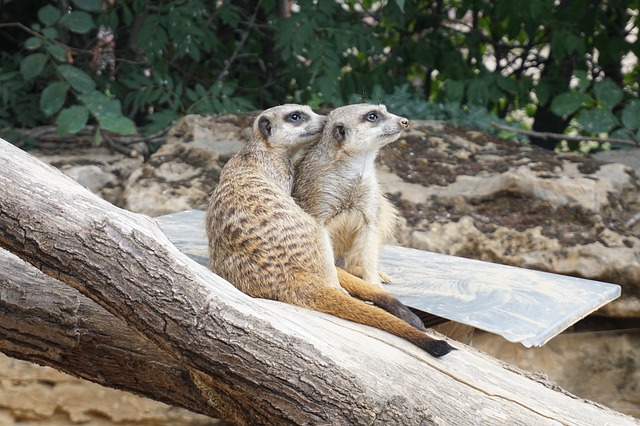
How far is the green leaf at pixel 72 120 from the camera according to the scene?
347 centimetres

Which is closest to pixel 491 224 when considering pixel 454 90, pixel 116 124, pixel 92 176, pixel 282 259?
pixel 454 90

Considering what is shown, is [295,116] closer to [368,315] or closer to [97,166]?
[368,315]

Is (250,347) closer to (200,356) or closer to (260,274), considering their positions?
(200,356)

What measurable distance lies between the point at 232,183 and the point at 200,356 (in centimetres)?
66

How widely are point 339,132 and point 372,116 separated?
0.35 ft

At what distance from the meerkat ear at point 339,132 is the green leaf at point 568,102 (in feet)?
6.08

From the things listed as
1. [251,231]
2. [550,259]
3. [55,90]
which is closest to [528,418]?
[251,231]

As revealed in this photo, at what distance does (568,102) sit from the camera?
3.93m

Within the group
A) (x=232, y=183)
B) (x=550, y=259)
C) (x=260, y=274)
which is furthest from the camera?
(x=550, y=259)

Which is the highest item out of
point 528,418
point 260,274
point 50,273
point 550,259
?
point 50,273

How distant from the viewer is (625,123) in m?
3.78

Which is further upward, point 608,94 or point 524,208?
point 608,94

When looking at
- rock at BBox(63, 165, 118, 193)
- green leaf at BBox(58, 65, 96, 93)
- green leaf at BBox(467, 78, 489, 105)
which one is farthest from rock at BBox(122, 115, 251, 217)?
green leaf at BBox(467, 78, 489, 105)

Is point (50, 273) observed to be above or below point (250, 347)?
above
